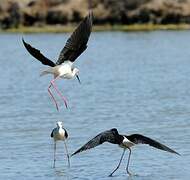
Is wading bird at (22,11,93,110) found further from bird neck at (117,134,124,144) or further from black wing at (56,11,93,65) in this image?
bird neck at (117,134,124,144)

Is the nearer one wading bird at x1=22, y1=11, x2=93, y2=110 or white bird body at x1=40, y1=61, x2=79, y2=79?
wading bird at x1=22, y1=11, x2=93, y2=110

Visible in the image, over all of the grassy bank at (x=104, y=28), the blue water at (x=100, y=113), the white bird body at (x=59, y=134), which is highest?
the white bird body at (x=59, y=134)

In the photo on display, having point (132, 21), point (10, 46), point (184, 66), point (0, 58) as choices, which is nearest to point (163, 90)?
point (184, 66)

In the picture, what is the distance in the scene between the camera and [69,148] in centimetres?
1520

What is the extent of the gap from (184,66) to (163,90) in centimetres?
766

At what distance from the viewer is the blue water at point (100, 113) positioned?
13711mm

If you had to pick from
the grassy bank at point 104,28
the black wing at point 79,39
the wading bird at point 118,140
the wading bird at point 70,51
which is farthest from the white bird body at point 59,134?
the grassy bank at point 104,28

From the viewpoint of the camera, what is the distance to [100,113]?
19281 millimetres

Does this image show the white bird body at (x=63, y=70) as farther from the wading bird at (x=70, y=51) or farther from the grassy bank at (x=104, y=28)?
the grassy bank at (x=104, y=28)

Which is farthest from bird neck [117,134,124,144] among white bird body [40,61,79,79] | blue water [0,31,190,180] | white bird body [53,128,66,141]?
white bird body [40,61,79,79]

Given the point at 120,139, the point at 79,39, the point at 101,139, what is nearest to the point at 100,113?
A: the point at 79,39

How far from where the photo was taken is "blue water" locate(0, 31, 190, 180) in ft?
45.0

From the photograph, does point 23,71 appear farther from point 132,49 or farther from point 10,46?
point 10,46

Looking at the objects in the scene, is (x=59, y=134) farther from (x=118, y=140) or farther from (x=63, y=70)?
(x=118, y=140)
